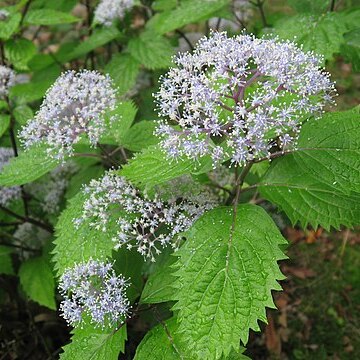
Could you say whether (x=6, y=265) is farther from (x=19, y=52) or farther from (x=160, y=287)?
(x=160, y=287)

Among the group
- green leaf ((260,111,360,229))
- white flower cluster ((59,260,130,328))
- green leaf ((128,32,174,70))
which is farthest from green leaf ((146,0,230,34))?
white flower cluster ((59,260,130,328))

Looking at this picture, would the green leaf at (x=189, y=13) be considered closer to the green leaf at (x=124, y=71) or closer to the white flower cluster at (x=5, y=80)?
the green leaf at (x=124, y=71)

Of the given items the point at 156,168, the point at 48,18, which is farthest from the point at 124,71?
the point at 156,168

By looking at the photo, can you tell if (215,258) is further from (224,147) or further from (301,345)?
(301,345)

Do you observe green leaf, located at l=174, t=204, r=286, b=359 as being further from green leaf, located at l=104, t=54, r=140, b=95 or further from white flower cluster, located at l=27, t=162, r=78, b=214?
green leaf, located at l=104, t=54, r=140, b=95

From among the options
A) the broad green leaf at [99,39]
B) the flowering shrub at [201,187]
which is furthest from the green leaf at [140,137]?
the broad green leaf at [99,39]
